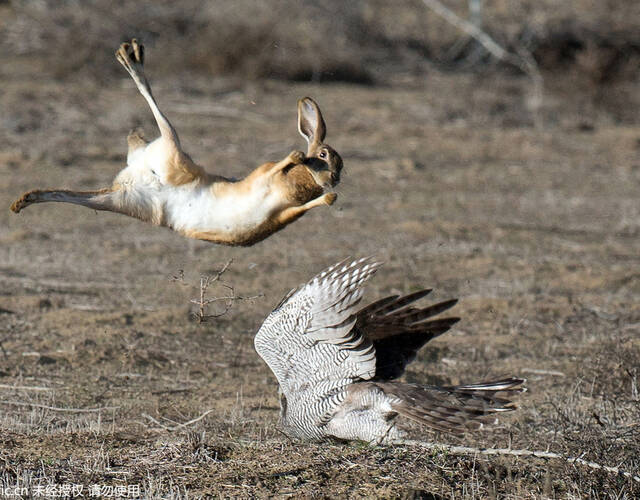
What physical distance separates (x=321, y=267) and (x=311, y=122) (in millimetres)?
5434

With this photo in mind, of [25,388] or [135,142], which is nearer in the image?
[135,142]

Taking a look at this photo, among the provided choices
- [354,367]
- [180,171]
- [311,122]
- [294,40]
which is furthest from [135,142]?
[294,40]

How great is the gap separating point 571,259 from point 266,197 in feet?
22.1

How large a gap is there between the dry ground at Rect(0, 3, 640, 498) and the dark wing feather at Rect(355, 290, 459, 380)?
0.52m

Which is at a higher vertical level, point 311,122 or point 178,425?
point 311,122

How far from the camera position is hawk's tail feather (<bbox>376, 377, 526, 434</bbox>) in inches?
208

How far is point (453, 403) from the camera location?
532 cm

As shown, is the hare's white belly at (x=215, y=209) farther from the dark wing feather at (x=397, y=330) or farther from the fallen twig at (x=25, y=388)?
the fallen twig at (x=25, y=388)

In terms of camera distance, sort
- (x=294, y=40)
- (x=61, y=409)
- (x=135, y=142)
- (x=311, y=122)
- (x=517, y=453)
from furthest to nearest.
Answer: (x=294, y=40)
(x=61, y=409)
(x=517, y=453)
(x=135, y=142)
(x=311, y=122)

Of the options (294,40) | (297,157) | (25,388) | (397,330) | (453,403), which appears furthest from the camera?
(294,40)

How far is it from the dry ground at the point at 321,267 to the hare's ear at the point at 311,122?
65cm

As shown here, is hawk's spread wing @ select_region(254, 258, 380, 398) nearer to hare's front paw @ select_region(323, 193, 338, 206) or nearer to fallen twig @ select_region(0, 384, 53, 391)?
hare's front paw @ select_region(323, 193, 338, 206)

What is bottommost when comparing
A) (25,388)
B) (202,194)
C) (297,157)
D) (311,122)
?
(25,388)

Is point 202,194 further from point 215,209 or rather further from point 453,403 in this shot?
point 453,403
